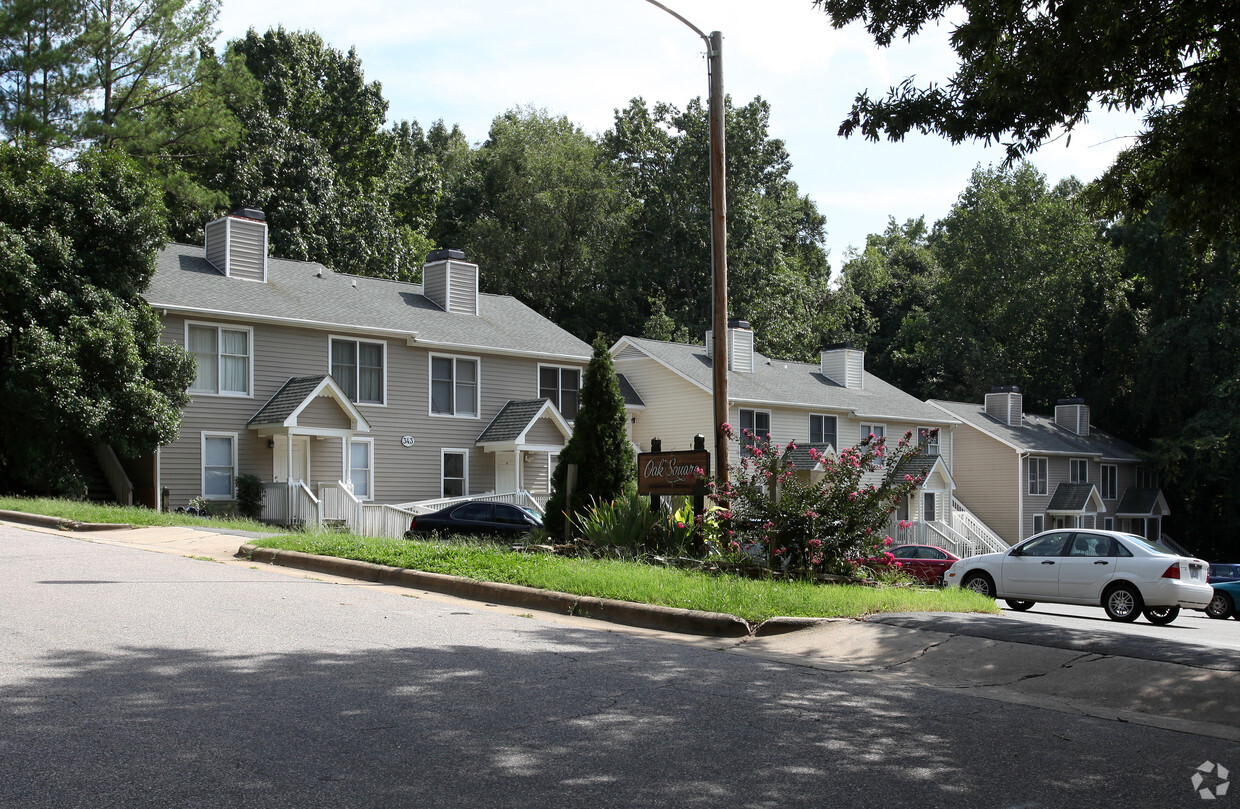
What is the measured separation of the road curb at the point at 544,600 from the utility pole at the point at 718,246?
3.66 meters

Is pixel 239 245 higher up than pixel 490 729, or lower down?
higher up

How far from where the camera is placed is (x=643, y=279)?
183ft

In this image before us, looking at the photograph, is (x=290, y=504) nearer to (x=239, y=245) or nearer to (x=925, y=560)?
(x=239, y=245)

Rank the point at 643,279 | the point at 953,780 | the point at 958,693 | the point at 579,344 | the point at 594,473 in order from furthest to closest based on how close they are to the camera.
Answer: the point at 643,279 → the point at 579,344 → the point at 594,473 → the point at 958,693 → the point at 953,780

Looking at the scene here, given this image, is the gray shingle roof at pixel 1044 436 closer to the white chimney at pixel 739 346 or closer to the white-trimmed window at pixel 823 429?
the white-trimmed window at pixel 823 429

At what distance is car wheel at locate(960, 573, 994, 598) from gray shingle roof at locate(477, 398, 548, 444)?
1499 centimetres

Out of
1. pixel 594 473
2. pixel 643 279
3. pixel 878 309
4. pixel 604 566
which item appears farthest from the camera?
pixel 878 309

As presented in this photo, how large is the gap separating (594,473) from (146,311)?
42.9 ft

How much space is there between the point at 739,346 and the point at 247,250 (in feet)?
63.1

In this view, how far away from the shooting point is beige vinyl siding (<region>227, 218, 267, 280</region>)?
1145 inches

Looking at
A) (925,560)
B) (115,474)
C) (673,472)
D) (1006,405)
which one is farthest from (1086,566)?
(1006,405)

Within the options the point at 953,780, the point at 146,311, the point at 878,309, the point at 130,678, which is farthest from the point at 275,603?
the point at 878,309

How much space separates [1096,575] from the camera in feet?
58.0

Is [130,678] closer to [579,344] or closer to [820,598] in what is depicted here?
[820,598]
